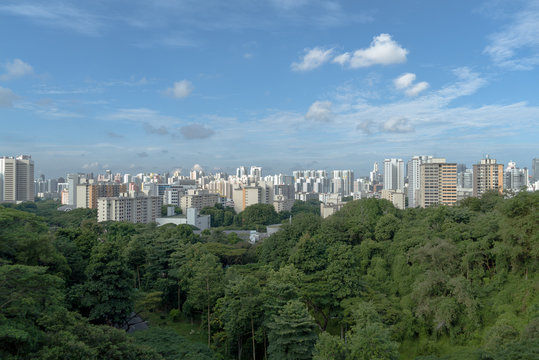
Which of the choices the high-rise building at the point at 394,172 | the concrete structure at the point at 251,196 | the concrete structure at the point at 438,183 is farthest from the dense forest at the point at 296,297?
the high-rise building at the point at 394,172

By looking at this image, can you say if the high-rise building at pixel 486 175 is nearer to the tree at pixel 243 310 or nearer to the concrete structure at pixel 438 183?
the concrete structure at pixel 438 183

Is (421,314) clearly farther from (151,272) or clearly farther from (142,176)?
(142,176)

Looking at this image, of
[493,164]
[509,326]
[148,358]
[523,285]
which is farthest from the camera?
[493,164]

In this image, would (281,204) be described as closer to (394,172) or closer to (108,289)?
(394,172)

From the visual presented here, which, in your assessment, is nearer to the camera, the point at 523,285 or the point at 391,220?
the point at 523,285

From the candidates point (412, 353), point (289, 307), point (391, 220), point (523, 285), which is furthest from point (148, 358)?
point (391, 220)

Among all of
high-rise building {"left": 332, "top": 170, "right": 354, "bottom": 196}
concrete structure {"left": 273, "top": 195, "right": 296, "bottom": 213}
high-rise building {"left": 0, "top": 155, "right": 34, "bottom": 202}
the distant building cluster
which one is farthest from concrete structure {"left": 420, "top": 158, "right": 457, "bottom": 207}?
high-rise building {"left": 0, "top": 155, "right": 34, "bottom": 202}

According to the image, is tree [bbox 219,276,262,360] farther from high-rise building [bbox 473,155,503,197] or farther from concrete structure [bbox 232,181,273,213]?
concrete structure [bbox 232,181,273,213]

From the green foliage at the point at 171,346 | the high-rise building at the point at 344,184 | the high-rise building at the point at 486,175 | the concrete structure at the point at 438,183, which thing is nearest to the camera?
the green foliage at the point at 171,346
